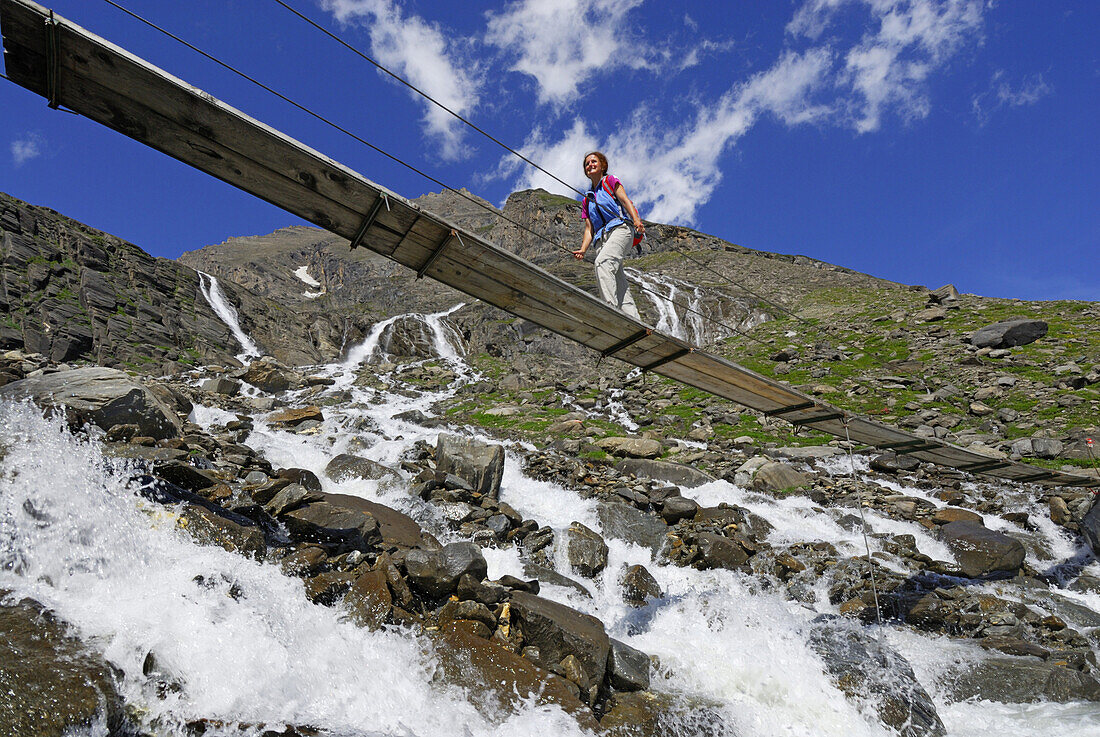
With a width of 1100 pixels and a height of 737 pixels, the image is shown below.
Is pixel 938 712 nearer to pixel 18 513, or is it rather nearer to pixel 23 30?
pixel 18 513

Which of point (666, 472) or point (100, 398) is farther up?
point (666, 472)

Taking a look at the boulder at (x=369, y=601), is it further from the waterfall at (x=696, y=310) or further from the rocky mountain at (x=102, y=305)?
the waterfall at (x=696, y=310)

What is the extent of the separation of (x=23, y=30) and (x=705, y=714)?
39.7 ft

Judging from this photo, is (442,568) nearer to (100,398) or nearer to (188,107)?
(188,107)

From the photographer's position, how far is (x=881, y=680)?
8.91 m

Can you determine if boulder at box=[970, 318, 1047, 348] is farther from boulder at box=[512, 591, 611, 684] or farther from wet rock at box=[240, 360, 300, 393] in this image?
wet rock at box=[240, 360, 300, 393]

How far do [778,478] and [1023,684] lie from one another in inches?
439

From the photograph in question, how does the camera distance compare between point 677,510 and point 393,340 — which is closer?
point 677,510

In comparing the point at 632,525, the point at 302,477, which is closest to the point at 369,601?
the point at 302,477

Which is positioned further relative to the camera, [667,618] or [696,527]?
[696,527]

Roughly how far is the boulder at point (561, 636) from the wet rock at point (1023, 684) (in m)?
6.60

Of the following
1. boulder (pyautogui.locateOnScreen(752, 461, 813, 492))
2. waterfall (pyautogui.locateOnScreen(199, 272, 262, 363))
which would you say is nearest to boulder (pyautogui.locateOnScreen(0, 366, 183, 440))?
boulder (pyautogui.locateOnScreen(752, 461, 813, 492))

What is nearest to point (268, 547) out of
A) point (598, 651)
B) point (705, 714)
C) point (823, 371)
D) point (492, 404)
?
point (598, 651)

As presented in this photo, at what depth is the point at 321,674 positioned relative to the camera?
277 inches
